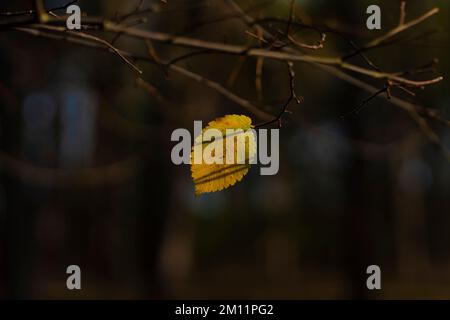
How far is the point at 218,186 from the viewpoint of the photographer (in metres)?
1.50

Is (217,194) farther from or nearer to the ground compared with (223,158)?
farther from the ground

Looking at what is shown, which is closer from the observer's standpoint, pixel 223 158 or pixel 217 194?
pixel 223 158

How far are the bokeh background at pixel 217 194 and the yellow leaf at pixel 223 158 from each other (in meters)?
0.29

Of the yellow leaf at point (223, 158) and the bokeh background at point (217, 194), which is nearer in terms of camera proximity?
the yellow leaf at point (223, 158)

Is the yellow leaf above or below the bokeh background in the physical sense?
below

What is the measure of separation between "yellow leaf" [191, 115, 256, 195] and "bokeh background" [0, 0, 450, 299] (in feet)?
0.95

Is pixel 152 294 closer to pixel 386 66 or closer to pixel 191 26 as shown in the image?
pixel 386 66

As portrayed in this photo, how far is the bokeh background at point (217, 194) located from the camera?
6695mm

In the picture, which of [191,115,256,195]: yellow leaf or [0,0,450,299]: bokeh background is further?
[0,0,450,299]: bokeh background

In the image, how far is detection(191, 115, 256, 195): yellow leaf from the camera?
1503 millimetres

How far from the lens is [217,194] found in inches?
1225

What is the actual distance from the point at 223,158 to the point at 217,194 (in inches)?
1168

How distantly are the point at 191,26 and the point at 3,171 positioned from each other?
19.0 feet
